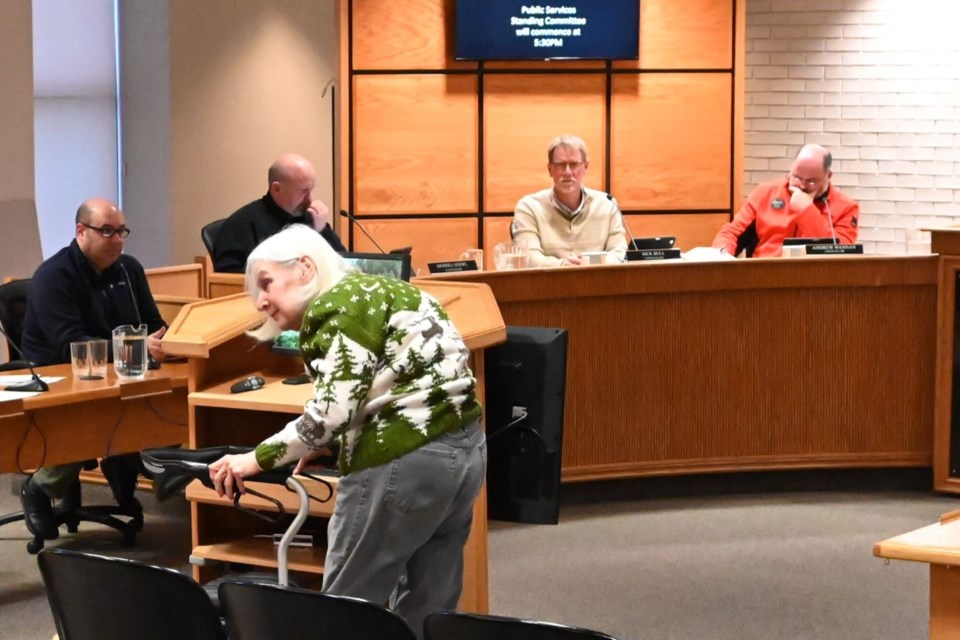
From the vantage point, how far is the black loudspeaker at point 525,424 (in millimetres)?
3908

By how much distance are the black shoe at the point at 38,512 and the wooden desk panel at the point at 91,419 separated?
2.11ft

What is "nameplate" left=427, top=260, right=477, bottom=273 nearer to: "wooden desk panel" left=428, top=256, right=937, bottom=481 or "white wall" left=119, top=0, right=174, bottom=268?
"wooden desk panel" left=428, top=256, right=937, bottom=481

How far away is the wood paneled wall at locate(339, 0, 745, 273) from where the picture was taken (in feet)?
24.7

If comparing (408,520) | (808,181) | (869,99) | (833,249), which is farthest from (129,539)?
(869,99)

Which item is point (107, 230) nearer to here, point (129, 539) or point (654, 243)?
point (129, 539)

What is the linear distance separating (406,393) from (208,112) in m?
5.51

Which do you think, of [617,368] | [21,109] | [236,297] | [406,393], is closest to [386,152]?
[21,109]

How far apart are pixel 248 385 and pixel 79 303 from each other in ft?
4.88

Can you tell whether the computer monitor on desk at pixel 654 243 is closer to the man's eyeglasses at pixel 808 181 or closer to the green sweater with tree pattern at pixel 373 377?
the man's eyeglasses at pixel 808 181

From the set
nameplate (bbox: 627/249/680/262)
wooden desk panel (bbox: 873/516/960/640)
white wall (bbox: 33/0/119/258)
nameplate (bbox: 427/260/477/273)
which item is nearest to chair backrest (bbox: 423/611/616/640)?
wooden desk panel (bbox: 873/516/960/640)

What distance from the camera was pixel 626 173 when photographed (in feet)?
25.8

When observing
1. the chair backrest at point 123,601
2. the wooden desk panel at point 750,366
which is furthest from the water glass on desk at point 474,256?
the chair backrest at point 123,601

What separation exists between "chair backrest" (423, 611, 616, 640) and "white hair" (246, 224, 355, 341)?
39.3 inches

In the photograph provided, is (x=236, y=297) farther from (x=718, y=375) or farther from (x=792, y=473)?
(x=792, y=473)
